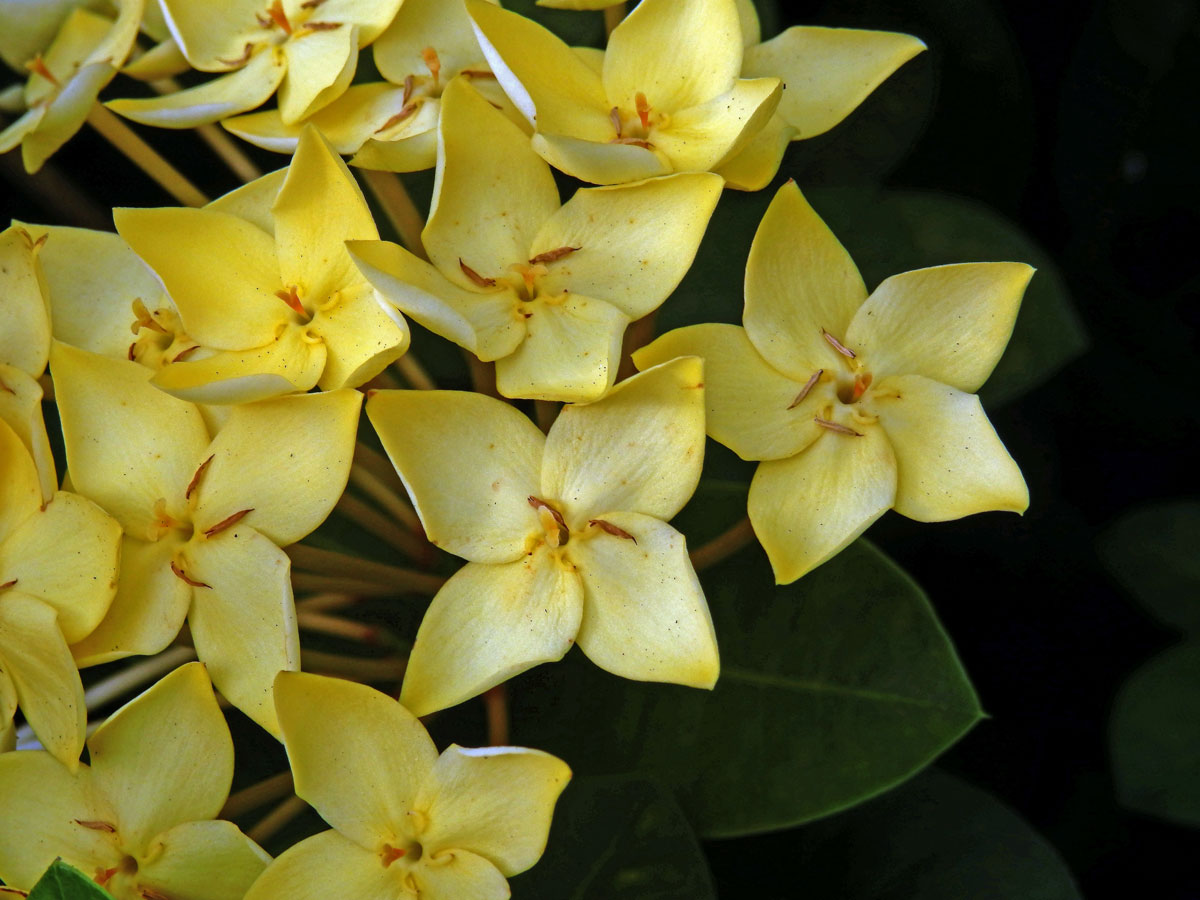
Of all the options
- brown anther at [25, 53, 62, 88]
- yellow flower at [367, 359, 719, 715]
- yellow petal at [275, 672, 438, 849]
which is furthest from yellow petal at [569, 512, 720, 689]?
brown anther at [25, 53, 62, 88]

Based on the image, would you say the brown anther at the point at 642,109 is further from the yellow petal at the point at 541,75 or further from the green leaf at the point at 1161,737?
the green leaf at the point at 1161,737

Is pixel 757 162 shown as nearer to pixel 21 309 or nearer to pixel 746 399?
pixel 746 399

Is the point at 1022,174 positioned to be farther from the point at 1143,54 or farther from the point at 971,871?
the point at 971,871

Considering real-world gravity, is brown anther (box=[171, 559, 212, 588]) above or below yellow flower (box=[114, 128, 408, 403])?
below

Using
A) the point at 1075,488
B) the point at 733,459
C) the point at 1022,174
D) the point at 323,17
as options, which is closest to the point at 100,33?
the point at 323,17

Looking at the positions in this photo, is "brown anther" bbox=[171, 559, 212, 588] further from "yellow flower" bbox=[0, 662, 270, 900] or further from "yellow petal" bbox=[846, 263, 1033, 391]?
"yellow petal" bbox=[846, 263, 1033, 391]

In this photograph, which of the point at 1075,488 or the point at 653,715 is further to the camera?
the point at 1075,488
